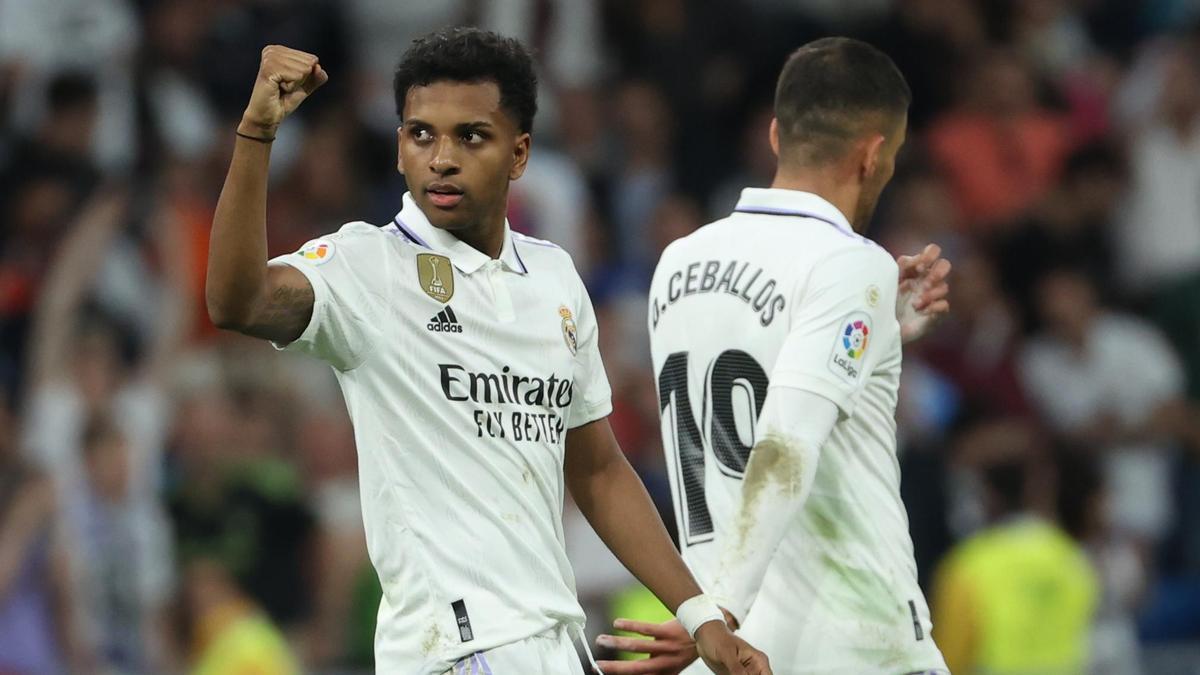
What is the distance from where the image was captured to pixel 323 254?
4.36 meters

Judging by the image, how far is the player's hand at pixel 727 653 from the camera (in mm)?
4781

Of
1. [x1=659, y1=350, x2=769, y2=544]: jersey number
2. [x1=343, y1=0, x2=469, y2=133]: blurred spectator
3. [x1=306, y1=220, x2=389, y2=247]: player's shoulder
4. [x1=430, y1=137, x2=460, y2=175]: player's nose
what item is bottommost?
[x1=659, y1=350, x2=769, y2=544]: jersey number

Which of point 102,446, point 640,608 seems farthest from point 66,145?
point 640,608

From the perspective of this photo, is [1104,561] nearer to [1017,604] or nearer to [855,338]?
[1017,604]

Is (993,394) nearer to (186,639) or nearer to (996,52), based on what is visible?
(996,52)

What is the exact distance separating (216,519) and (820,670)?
222 inches

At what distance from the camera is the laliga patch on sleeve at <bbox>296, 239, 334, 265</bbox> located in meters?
4.32

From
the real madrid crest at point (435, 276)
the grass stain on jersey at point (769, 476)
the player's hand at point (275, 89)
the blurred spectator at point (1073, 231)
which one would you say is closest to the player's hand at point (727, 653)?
the grass stain on jersey at point (769, 476)

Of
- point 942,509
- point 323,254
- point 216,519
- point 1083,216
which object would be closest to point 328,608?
point 216,519

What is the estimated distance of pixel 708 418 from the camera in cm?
544

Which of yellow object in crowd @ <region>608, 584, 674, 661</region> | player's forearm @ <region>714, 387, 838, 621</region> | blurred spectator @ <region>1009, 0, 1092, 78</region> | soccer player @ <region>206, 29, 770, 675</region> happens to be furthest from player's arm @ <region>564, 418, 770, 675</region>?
blurred spectator @ <region>1009, 0, 1092, 78</region>

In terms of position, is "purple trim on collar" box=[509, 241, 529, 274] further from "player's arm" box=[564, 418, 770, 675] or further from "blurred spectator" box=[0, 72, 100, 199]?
"blurred spectator" box=[0, 72, 100, 199]

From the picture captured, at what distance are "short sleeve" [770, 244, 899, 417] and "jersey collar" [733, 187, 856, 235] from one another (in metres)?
0.15

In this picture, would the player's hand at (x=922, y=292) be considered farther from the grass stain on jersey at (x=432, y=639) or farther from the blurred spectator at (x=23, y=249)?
the blurred spectator at (x=23, y=249)
